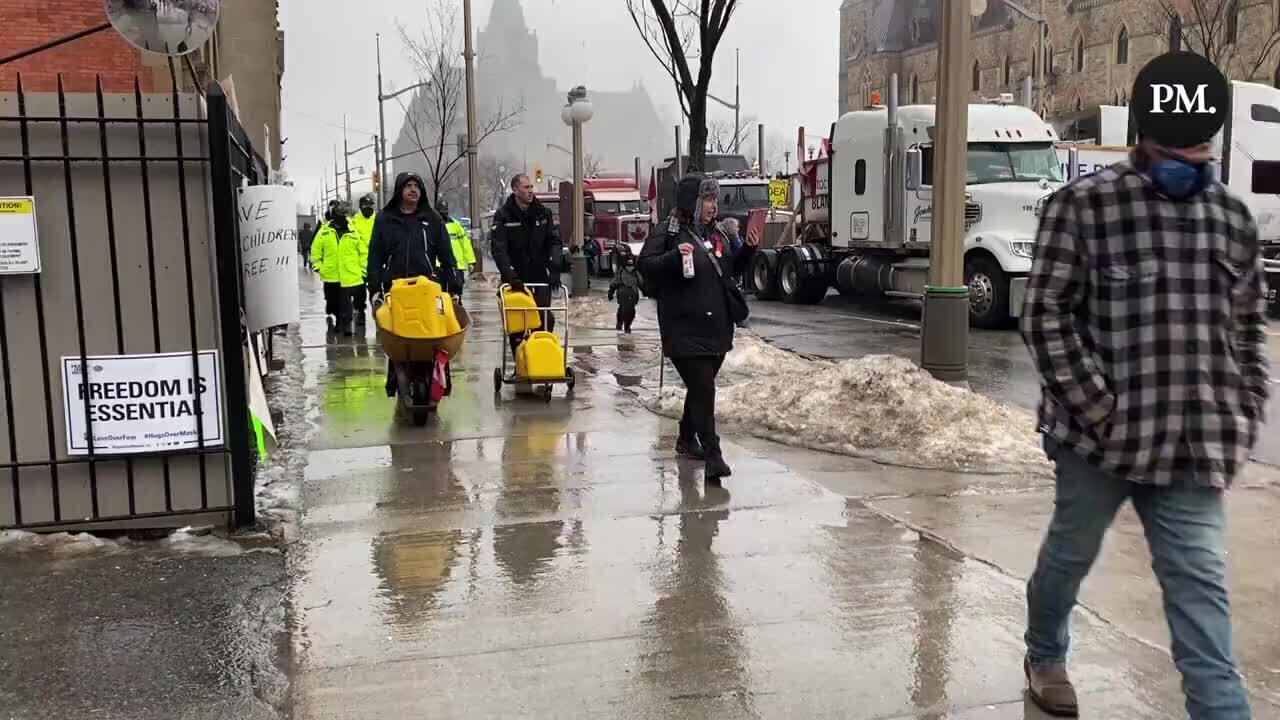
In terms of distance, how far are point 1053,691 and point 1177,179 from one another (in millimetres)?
1608

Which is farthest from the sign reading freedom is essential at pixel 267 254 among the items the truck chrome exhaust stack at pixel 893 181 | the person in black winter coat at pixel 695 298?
the truck chrome exhaust stack at pixel 893 181

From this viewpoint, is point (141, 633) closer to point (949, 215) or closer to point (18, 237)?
point (18, 237)

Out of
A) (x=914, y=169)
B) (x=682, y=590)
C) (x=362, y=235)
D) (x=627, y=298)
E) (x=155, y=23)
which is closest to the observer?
(x=682, y=590)

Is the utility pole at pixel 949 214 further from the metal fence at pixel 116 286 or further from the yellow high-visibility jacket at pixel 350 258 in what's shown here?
the yellow high-visibility jacket at pixel 350 258

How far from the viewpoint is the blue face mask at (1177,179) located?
3082mm

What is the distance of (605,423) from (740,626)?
4164mm

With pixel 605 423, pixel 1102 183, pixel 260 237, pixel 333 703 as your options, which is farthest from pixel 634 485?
pixel 1102 183

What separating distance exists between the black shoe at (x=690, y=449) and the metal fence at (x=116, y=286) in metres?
2.79

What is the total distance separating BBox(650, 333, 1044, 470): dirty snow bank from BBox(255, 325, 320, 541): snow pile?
2772 millimetres

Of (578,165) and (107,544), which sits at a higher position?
(578,165)

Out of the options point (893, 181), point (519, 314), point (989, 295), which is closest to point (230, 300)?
point (519, 314)

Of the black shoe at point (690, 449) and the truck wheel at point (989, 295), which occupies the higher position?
the truck wheel at point (989, 295)

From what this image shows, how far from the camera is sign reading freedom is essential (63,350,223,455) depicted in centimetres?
517

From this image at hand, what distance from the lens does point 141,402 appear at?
5.26 m
